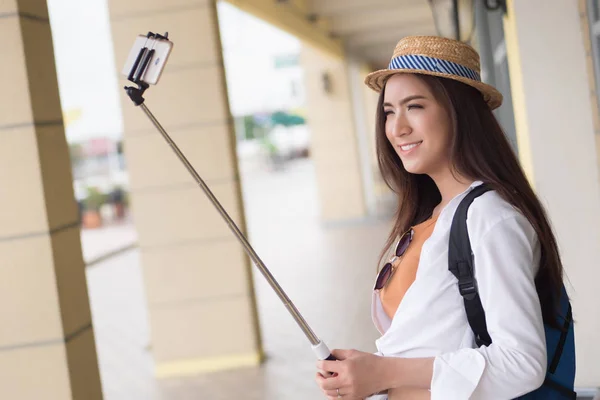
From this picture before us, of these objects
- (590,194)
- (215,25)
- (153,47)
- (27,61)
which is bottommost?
(590,194)

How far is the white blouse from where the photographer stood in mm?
1338

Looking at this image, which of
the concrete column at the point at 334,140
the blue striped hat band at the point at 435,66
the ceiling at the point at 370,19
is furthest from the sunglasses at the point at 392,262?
the concrete column at the point at 334,140

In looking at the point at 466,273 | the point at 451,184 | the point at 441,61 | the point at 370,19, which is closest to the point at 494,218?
the point at 466,273

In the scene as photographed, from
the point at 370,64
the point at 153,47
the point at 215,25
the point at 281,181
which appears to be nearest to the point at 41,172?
the point at 153,47

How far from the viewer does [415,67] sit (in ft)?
4.98

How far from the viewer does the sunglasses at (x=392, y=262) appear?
1614mm

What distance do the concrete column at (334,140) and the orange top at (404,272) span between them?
1279 cm

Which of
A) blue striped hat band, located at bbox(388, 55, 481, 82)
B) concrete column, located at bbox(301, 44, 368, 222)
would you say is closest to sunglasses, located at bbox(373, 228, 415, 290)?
blue striped hat band, located at bbox(388, 55, 481, 82)

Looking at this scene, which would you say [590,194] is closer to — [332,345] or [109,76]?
[332,345]

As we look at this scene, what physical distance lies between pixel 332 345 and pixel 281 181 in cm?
2313

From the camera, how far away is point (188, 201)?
5.63 m

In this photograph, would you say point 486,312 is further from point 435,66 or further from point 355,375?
point 435,66

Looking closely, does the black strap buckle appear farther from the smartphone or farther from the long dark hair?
the smartphone

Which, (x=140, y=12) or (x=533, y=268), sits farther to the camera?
(x=140, y=12)
